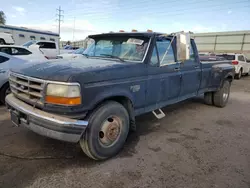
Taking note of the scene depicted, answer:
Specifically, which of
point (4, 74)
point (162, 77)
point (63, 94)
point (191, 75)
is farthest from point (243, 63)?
point (63, 94)

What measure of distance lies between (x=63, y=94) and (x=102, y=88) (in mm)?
531

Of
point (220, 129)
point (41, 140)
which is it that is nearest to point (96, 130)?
point (41, 140)

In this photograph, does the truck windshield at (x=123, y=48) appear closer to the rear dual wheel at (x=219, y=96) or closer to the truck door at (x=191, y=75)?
the truck door at (x=191, y=75)

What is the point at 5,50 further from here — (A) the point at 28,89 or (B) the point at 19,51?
(A) the point at 28,89

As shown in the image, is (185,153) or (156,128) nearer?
(185,153)

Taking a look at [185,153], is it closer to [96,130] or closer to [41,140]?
[96,130]

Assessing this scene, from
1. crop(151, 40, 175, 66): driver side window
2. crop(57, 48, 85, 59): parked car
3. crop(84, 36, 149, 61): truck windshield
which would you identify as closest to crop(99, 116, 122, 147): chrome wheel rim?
crop(84, 36, 149, 61): truck windshield

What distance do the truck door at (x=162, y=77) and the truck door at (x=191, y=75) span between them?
225 mm

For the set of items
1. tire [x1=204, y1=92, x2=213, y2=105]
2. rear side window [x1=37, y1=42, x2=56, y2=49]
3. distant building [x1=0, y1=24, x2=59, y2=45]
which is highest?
distant building [x1=0, y1=24, x2=59, y2=45]

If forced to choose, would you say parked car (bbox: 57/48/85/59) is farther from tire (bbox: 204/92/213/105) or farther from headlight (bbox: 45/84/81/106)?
tire (bbox: 204/92/213/105)

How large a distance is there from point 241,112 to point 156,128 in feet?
9.99

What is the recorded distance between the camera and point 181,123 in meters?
4.74

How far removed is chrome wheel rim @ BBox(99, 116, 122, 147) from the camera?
2.95 metres

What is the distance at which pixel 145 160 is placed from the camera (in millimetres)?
3053
